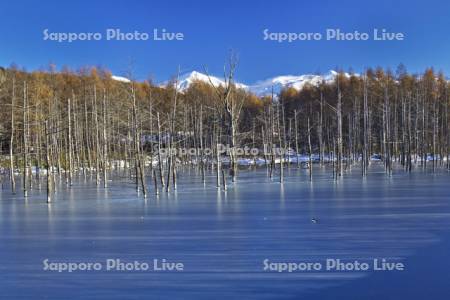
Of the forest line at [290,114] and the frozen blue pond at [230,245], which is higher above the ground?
the forest line at [290,114]

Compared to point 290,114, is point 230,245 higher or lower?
lower

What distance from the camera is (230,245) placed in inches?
304

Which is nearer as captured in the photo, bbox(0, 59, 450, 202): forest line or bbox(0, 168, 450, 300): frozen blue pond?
bbox(0, 168, 450, 300): frozen blue pond

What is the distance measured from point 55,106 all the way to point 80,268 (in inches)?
1096

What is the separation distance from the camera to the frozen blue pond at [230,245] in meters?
5.49

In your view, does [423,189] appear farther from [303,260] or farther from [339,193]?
[303,260]

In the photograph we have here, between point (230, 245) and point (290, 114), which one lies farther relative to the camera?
point (290, 114)

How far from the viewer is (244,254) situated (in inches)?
Answer: 278

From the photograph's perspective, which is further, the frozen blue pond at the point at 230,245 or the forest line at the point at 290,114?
the forest line at the point at 290,114

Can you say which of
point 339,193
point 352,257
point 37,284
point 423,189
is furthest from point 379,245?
Result: point 423,189

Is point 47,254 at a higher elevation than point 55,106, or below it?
below

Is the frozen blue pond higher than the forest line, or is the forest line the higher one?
the forest line

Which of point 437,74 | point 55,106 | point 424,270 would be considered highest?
point 437,74

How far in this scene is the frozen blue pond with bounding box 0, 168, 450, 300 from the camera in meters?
5.49
